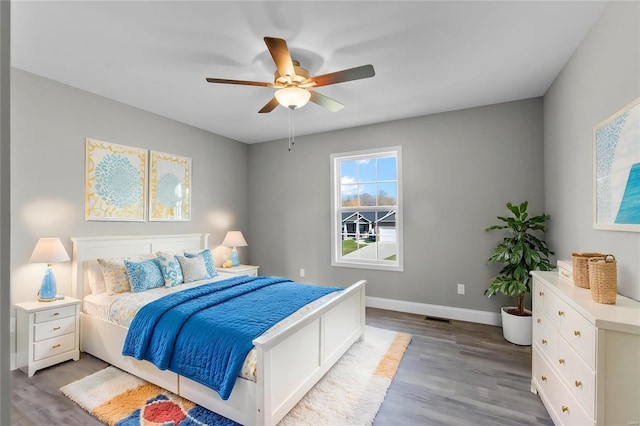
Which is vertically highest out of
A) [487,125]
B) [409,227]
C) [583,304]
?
[487,125]

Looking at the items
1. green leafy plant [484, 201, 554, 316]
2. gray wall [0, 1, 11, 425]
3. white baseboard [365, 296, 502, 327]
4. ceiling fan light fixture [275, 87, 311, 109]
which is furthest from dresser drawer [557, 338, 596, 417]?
ceiling fan light fixture [275, 87, 311, 109]

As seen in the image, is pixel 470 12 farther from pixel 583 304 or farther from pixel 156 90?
pixel 156 90

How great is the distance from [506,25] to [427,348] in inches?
115

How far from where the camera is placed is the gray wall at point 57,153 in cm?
276

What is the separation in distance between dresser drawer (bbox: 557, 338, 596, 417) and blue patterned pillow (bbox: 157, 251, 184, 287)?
341 cm

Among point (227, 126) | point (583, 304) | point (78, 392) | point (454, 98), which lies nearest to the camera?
point (583, 304)

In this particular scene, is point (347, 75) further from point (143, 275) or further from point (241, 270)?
point (241, 270)

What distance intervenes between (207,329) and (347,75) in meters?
2.10

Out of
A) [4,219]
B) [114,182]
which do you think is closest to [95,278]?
[114,182]

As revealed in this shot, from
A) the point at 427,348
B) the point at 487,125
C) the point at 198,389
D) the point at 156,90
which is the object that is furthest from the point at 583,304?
the point at 156,90

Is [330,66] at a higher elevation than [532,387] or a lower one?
higher

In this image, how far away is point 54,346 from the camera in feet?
9.02

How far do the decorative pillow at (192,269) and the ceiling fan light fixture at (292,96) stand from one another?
219cm

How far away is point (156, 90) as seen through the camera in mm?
3256
